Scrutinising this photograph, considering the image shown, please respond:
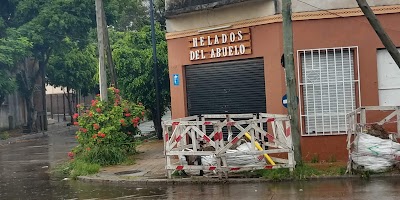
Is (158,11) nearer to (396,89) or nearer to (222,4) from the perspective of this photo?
(222,4)

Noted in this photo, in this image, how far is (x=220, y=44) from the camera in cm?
1806

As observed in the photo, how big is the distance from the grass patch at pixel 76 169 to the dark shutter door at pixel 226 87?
3273 mm

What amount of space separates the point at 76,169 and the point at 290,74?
663 cm

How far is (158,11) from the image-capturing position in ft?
113

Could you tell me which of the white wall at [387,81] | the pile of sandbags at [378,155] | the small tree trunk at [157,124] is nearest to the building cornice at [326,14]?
the white wall at [387,81]

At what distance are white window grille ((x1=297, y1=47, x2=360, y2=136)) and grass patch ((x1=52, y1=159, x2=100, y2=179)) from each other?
566cm

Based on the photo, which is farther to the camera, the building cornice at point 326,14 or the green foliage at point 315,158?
the green foliage at point 315,158

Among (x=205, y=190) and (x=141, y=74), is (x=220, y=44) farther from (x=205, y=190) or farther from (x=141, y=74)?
(x=141, y=74)

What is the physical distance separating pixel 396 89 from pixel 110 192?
7497 millimetres

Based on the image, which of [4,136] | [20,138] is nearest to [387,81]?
[20,138]

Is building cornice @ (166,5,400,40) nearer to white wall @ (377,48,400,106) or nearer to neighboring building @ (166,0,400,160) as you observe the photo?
neighboring building @ (166,0,400,160)

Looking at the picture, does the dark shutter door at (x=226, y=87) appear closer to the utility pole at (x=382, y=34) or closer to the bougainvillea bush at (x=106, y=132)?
the bougainvillea bush at (x=106, y=132)

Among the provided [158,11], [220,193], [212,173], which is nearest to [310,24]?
[212,173]

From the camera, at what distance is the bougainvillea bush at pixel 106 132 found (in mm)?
19250
